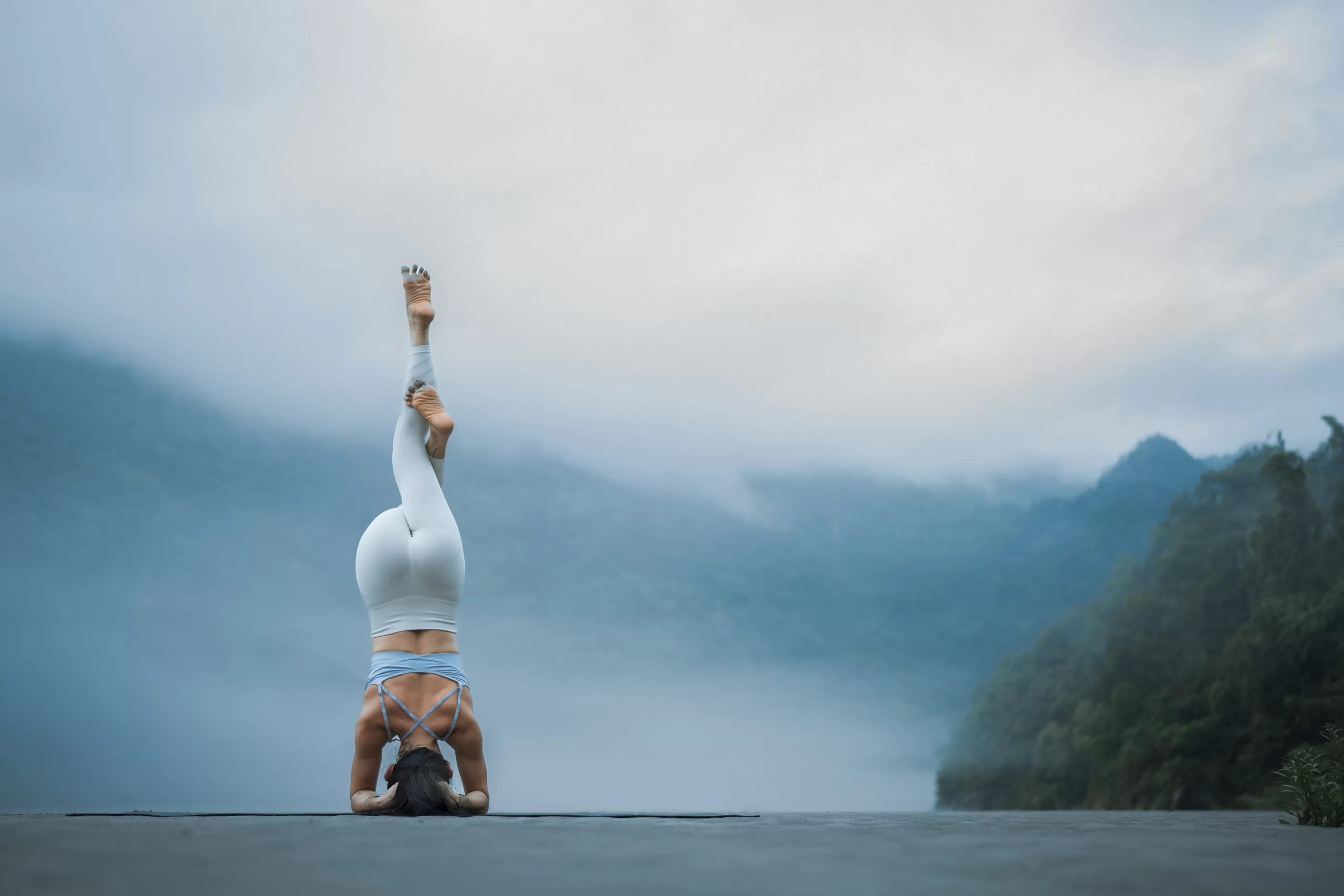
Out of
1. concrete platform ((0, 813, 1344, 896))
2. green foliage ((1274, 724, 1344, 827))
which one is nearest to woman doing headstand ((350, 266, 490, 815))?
concrete platform ((0, 813, 1344, 896))

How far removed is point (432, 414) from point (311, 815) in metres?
2.35

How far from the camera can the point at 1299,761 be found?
589 cm

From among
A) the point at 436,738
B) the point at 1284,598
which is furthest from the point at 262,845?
the point at 1284,598

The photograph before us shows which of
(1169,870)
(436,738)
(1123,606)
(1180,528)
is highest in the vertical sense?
(1180,528)

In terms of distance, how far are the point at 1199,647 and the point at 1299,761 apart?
25.9 m

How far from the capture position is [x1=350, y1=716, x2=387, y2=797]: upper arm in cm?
657

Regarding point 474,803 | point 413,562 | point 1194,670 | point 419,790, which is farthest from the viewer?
point 1194,670

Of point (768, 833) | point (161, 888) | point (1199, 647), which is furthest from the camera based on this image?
point (1199, 647)

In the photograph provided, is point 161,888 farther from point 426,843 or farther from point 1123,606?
point 1123,606

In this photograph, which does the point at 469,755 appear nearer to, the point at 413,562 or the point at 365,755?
the point at 365,755

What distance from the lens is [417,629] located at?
22.8ft

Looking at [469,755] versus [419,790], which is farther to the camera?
[469,755]

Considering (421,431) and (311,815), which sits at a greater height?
(421,431)

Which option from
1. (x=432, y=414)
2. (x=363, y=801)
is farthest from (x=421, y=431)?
(x=363, y=801)
